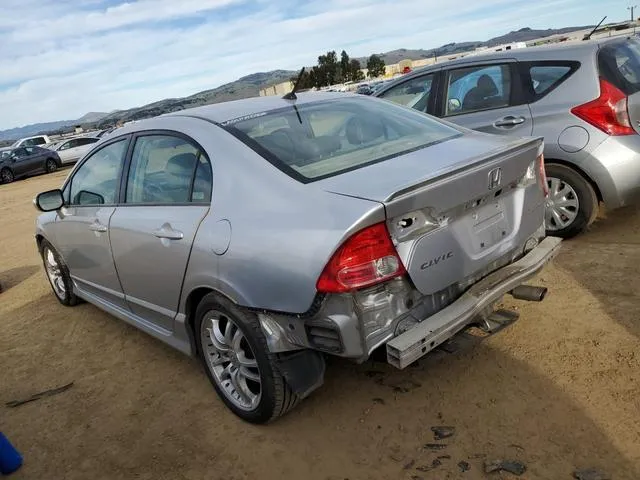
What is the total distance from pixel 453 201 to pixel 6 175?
24810 millimetres

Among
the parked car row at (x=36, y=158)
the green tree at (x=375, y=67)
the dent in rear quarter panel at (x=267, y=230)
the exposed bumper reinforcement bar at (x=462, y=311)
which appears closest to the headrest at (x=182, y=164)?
the dent in rear quarter panel at (x=267, y=230)

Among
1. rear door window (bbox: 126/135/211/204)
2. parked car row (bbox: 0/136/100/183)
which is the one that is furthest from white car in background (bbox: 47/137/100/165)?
rear door window (bbox: 126/135/211/204)

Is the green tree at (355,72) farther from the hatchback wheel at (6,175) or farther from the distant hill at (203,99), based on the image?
the hatchback wheel at (6,175)

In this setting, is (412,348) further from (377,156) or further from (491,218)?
(377,156)

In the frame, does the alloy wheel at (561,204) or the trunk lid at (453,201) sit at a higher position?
the trunk lid at (453,201)

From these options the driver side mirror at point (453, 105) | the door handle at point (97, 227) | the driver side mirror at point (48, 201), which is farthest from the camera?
the driver side mirror at point (453, 105)

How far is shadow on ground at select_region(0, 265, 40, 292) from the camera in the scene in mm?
6764

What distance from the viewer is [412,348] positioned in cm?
237

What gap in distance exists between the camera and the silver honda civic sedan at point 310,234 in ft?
7.77

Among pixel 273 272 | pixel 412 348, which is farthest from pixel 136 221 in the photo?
pixel 412 348

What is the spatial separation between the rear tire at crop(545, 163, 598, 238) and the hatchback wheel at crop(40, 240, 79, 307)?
4381 millimetres

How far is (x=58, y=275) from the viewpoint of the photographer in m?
5.35

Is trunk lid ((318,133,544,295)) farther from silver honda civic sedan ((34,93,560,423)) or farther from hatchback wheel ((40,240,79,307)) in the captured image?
hatchback wheel ((40,240,79,307))

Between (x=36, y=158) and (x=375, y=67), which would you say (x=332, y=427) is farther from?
(x=375, y=67)
